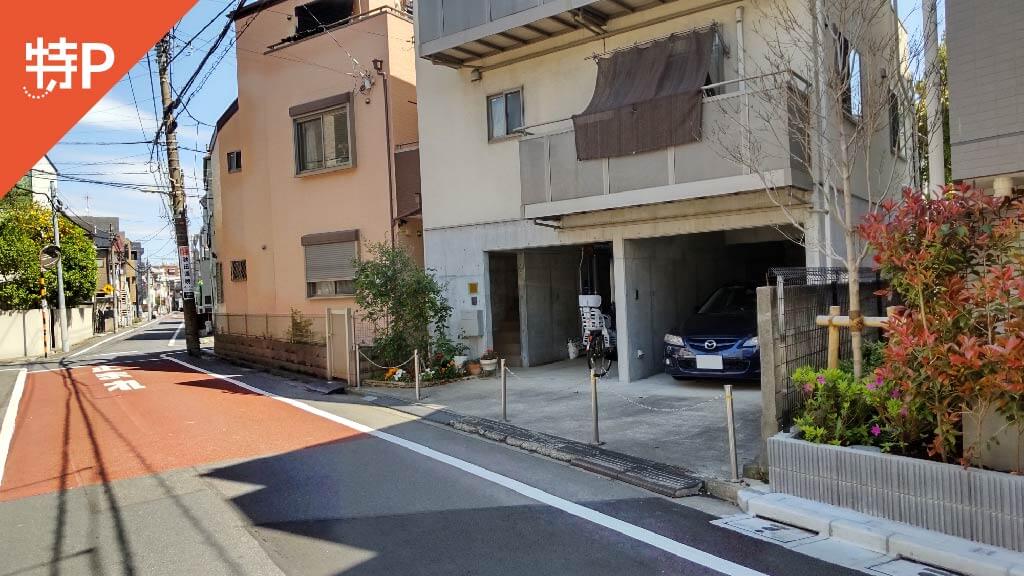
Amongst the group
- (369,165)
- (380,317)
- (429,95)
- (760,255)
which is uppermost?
(429,95)

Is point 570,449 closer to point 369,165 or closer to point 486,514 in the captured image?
point 486,514

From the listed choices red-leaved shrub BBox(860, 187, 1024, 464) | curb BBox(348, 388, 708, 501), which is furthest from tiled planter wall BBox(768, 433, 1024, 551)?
curb BBox(348, 388, 708, 501)

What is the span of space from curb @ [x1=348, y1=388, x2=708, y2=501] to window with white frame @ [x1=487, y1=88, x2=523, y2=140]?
635 centimetres

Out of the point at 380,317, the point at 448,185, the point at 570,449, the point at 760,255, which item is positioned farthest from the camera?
the point at 760,255

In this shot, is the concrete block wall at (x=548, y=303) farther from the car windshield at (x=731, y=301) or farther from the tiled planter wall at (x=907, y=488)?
the tiled planter wall at (x=907, y=488)

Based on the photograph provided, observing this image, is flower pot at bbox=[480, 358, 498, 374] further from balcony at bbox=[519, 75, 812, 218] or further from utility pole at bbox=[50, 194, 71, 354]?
utility pole at bbox=[50, 194, 71, 354]

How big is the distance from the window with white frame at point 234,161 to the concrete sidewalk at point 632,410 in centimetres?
1203

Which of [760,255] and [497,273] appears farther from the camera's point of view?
[760,255]

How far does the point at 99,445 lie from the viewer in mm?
8727

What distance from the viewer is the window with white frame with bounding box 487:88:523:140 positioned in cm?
1348

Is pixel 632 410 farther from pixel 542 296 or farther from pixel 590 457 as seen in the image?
pixel 542 296

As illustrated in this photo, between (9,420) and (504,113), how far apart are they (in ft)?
34.5

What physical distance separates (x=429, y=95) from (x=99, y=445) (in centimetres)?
958

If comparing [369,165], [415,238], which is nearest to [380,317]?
[415,238]
